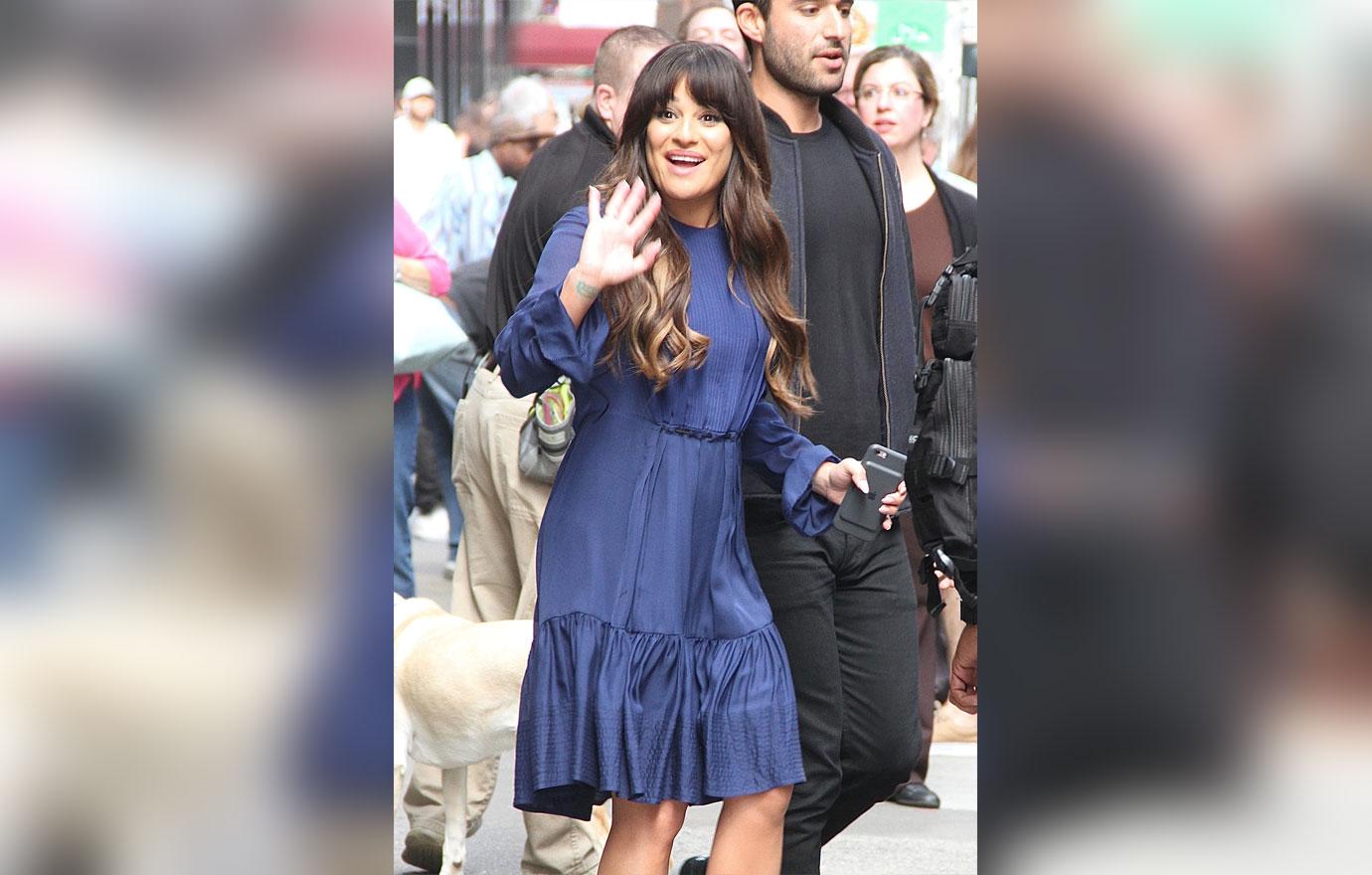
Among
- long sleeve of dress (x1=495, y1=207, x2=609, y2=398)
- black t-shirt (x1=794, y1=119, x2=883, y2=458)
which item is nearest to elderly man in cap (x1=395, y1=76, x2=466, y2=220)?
black t-shirt (x1=794, y1=119, x2=883, y2=458)

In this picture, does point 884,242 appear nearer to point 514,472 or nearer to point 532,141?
point 514,472

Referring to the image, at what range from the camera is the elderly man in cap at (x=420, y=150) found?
873 centimetres

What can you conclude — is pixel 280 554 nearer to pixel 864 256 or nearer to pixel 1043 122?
Answer: pixel 1043 122

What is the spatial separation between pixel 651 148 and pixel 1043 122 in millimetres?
2059

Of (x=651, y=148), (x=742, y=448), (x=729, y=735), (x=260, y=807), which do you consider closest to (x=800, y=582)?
(x=742, y=448)

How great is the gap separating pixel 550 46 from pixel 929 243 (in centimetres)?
1555

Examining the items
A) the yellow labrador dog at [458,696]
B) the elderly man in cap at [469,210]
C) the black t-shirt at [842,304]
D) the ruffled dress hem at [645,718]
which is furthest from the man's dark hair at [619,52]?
the elderly man in cap at [469,210]

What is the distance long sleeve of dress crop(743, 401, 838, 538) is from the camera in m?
3.59

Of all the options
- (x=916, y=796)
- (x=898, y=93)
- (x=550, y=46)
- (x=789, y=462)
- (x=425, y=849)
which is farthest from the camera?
(x=550, y=46)

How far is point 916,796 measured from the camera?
5.98 m

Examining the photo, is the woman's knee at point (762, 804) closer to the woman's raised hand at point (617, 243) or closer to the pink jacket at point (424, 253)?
the woman's raised hand at point (617, 243)

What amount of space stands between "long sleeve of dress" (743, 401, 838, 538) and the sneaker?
8.09 metres

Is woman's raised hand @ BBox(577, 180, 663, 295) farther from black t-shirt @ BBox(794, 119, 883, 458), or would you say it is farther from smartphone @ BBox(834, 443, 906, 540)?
black t-shirt @ BBox(794, 119, 883, 458)

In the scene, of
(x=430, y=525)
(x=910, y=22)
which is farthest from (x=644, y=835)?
(x=430, y=525)
